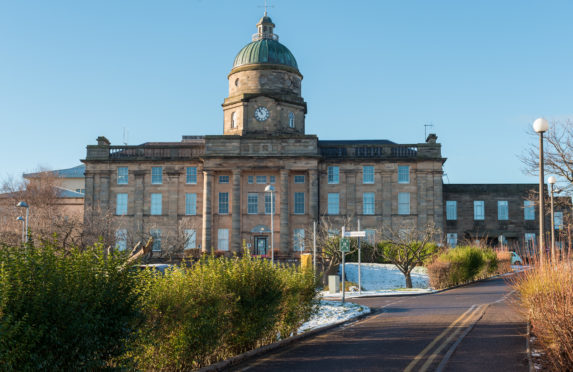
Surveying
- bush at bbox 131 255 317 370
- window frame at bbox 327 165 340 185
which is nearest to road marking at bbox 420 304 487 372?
bush at bbox 131 255 317 370

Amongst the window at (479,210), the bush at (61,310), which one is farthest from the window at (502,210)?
the bush at (61,310)

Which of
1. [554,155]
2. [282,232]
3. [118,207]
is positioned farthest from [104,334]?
[118,207]

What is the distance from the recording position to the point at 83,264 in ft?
27.8

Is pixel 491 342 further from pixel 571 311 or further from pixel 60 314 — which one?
pixel 60 314

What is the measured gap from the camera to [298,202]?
54.3 meters

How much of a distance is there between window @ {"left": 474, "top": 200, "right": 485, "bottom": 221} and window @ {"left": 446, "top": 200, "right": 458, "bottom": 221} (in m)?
1.94

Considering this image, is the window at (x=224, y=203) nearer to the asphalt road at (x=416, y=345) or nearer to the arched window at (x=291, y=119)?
the arched window at (x=291, y=119)

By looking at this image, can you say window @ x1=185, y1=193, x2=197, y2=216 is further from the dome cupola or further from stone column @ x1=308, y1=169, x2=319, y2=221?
the dome cupola

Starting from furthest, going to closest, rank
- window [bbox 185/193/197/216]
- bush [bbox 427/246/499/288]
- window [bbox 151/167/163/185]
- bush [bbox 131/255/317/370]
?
window [bbox 151/167/163/185], window [bbox 185/193/197/216], bush [bbox 427/246/499/288], bush [bbox 131/255/317/370]

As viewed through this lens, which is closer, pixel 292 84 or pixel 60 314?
pixel 60 314

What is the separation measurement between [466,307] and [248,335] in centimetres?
1295

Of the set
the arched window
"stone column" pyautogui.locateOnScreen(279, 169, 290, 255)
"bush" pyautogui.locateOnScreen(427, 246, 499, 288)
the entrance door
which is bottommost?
"bush" pyautogui.locateOnScreen(427, 246, 499, 288)

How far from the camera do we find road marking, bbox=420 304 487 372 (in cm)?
1174

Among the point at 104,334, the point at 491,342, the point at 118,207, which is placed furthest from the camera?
the point at 118,207
